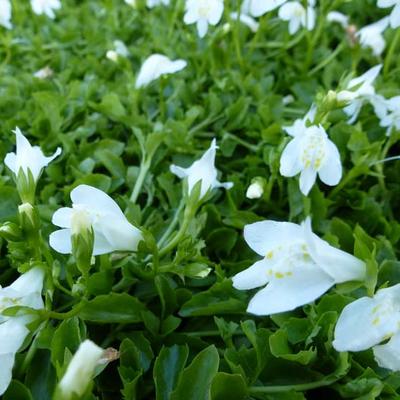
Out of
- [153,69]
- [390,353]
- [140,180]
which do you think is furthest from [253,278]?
[153,69]

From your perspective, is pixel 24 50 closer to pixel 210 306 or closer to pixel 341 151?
pixel 341 151

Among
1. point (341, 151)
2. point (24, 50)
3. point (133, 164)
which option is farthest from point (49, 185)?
point (24, 50)

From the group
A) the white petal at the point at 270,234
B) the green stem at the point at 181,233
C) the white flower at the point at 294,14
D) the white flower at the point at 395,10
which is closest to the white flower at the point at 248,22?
the white flower at the point at 294,14

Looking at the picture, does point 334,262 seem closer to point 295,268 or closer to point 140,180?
point 295,268

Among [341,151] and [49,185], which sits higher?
[49,185]

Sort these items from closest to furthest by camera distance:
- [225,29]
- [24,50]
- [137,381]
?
1. [137,381]
2. [225,29]
3. [24,50]

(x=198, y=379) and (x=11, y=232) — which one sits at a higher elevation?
(x=11, y=232)
